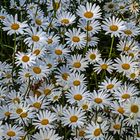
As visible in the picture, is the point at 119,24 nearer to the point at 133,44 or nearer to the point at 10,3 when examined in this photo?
the point at 133,44

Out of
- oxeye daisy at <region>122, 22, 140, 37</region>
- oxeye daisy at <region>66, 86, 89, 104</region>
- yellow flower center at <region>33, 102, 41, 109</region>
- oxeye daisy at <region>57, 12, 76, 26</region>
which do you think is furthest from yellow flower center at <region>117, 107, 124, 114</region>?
oxeye daisy at <region>57, 12, 76, 26</region>

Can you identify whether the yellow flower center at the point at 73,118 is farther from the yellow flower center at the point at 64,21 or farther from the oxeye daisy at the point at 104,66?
the yellow flower center at the point at 64,21

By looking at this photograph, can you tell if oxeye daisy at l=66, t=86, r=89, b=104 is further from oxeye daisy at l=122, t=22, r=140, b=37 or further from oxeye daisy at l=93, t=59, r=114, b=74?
oxeye daisy at l=122, t=22, r=140, b=37

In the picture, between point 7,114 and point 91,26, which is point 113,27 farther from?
point 7,114

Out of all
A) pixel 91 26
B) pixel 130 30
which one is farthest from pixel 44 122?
pixel 130 30

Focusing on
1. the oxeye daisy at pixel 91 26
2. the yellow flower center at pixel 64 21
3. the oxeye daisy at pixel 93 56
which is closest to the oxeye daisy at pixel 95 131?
the oxeye daisy at pixel 93 56

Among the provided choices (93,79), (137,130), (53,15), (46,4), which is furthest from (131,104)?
(46,4)
